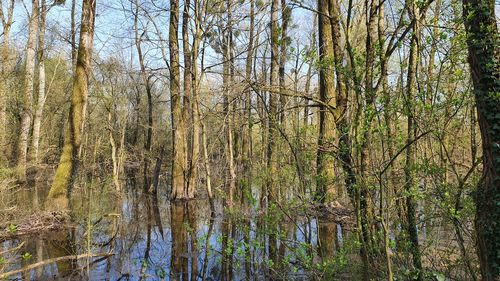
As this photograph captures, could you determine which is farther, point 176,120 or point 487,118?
point 176,120

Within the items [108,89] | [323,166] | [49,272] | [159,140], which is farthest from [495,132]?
[159,140]

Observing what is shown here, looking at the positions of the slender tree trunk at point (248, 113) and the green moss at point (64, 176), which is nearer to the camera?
the slender tree trunk at point (248, 113)

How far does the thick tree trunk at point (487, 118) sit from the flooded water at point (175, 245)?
1638mm

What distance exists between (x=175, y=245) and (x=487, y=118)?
7416mm

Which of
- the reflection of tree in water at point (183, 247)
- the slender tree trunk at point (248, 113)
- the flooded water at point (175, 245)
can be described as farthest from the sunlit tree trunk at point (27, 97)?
the slender tree trunk at point (248, 113)

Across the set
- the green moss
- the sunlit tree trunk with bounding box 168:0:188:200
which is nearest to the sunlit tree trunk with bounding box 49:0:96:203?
the green moss

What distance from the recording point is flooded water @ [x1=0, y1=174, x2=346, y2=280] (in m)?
5.42

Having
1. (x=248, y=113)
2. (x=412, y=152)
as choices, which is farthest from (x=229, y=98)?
(x=412, y=152)

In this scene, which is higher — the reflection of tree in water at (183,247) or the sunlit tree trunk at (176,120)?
the sunlit tree trunk at (176,120)

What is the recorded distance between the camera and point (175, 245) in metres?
9.54

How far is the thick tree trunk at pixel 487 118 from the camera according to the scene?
148 inches

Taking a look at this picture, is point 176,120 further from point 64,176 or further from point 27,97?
point 27,97

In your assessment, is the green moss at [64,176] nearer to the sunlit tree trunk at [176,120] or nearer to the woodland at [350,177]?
the woodland at [350,177]

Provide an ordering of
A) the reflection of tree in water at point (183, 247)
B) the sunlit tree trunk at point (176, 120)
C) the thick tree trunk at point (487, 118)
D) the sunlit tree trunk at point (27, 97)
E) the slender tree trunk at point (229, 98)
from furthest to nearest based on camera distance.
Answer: the sunlit tree trunk at point (27, 97) < the sunlit tree trunk at point (176, 120) < the slender tree trunk at point (229, 98) < the reflection of tree in water at point (183, 247) < the thick tree trunk at point (487, 118)
